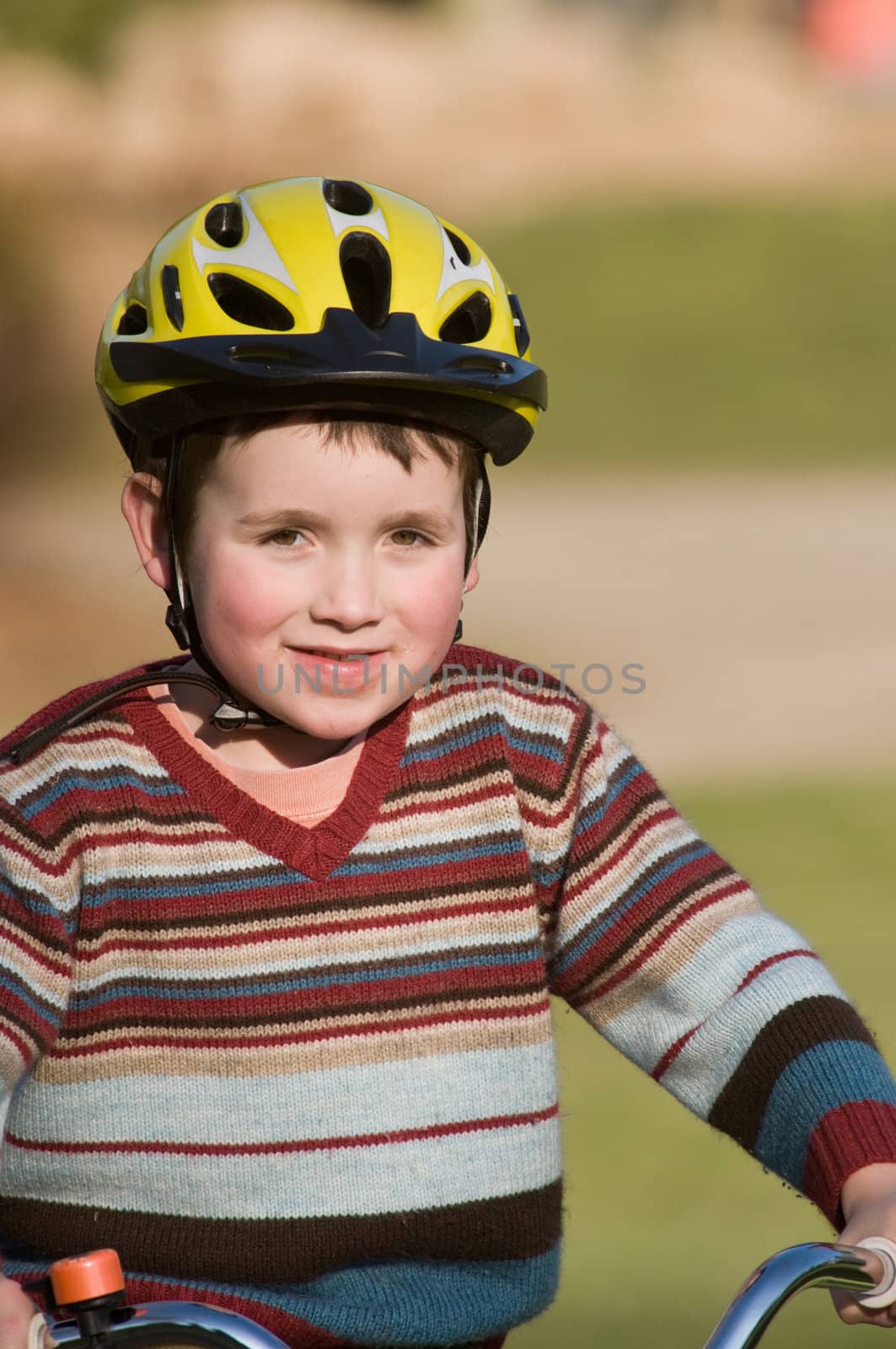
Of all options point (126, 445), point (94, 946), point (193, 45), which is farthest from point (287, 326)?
point (193, 45)

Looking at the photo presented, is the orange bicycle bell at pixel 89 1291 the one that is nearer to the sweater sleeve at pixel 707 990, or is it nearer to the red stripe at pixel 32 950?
the red stripe at pixel 32 950

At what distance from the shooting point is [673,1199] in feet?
15.0

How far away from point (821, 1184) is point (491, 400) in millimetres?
1090

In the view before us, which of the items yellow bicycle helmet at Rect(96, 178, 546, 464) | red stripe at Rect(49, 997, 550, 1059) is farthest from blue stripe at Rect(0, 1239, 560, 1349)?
yellow bicycle helmet at Rect(96, 178, 546, 464)

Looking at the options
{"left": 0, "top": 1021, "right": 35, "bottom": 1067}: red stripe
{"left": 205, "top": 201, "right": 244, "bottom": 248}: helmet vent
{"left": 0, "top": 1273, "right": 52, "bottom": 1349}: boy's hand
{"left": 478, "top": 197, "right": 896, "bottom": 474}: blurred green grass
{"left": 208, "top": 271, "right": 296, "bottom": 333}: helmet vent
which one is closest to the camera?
{"left": 0, "top": 1273, "right": 52, "bottom": 1349}: boy's hand

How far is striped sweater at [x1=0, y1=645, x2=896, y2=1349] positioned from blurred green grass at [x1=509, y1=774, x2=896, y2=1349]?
3.84 ft

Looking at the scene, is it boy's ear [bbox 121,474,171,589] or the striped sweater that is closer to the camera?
the striped sweater

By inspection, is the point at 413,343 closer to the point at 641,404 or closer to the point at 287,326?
the point at 287,326

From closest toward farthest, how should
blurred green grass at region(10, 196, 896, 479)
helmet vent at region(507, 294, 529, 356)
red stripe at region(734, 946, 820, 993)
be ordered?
red stripe at region(734, 946, 820, 993) → helmet vent at region(507, 294, 529, 356) → blurred green grass at region(10, 196, 896, 479)

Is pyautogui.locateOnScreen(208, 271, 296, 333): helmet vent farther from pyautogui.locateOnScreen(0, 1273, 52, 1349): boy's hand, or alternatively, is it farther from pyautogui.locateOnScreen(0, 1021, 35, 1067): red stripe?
pyautogui.locateOnScreen(0, 1273, 52, 1349): boy's hand

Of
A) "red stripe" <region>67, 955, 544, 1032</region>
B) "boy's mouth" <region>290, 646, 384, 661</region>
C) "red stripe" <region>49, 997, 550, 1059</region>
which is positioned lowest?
"red stripe" <region>49, 997, 550, 1059</region>

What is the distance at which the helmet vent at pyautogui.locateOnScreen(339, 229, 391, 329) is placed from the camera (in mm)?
2564

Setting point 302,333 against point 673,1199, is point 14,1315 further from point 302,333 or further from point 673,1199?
point 673,1199

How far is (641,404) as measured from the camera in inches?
732
